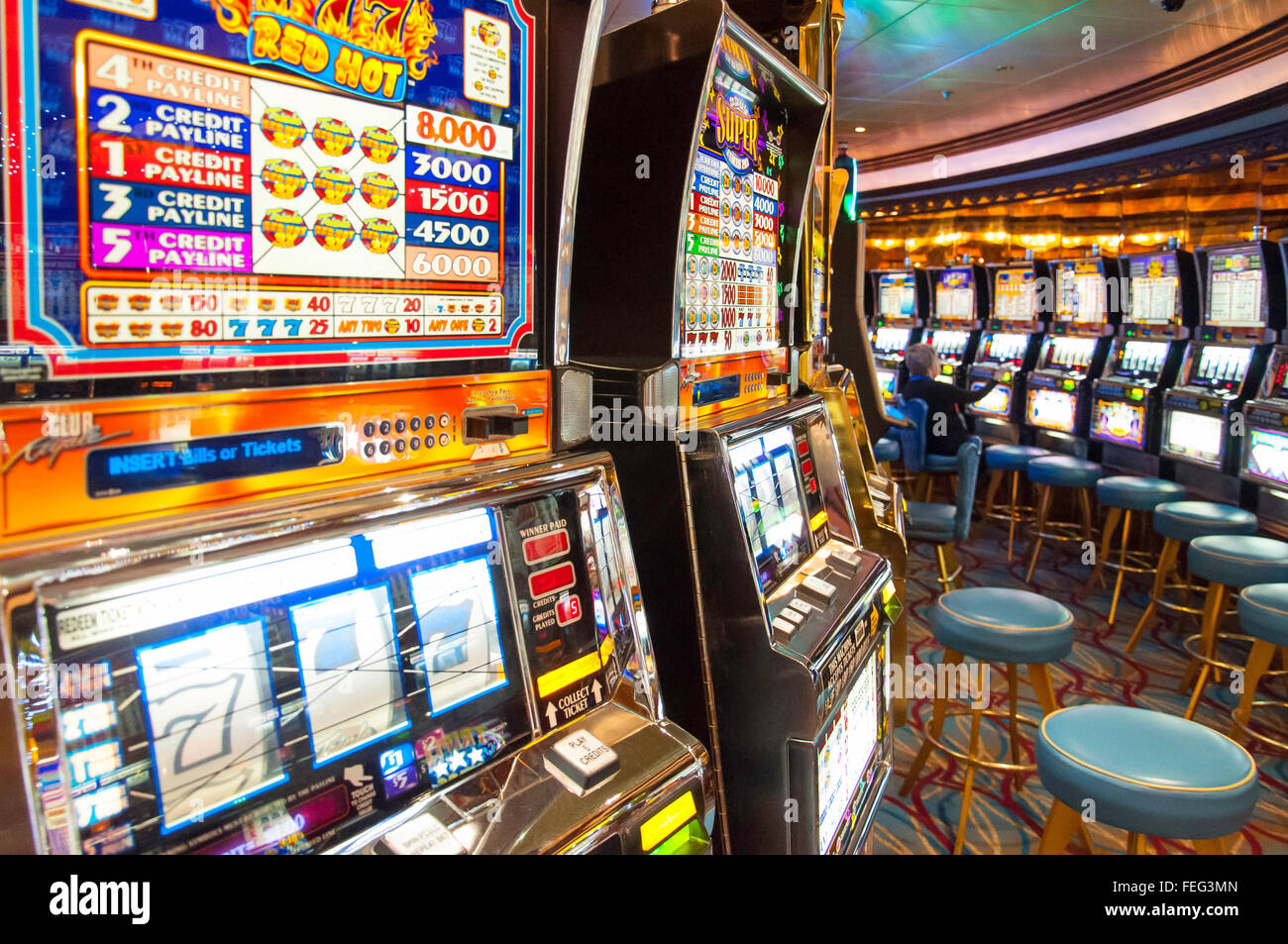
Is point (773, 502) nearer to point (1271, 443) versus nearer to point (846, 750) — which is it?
point (846, 750)

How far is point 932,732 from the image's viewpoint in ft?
9.71

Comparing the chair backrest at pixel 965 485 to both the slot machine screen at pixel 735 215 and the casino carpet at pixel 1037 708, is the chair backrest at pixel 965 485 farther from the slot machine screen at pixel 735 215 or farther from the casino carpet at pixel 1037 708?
the slot machine screen at pixel 735 215

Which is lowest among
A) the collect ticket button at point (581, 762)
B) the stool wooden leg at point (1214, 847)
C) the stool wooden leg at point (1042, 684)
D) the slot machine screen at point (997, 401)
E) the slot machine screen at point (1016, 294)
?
the stool wooden leg at point (1214, 847)

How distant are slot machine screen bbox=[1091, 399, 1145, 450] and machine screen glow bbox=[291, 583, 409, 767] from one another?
5.82 m

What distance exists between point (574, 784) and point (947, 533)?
3.38 meters

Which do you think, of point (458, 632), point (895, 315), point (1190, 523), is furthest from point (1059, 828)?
point (895, 315)

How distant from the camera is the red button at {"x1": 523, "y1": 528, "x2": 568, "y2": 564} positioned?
1.21 m

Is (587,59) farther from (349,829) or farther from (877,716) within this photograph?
(877,716)

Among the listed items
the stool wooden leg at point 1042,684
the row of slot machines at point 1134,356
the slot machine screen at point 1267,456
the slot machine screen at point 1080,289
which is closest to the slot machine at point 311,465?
the stool wooden leg at point 1042,684

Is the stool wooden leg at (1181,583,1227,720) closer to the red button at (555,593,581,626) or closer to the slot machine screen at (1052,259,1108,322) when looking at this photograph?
the slot machine screen at (1052,259,1108,322)

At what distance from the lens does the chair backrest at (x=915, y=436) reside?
210 inches

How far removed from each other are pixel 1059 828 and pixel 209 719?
1.85 metres

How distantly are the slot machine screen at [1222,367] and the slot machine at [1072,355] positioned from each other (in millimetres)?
940

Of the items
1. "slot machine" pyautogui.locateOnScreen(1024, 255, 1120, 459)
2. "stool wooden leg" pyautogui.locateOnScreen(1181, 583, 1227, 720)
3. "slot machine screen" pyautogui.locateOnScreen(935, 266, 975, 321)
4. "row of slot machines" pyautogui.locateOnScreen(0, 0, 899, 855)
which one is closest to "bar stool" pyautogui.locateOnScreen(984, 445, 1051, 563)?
"slot machine" pyautogui.locateOnScreen(1024, 255, 1120, 459)
